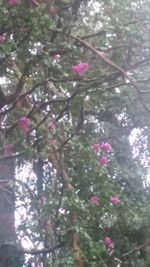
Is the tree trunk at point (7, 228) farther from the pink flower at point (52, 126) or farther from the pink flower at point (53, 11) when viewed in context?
the pink flower at point (53, 11)

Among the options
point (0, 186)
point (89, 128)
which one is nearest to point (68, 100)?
point (0, 186)

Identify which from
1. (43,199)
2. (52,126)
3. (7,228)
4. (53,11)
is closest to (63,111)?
(52,126)

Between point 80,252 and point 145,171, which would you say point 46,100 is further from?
point 145,171

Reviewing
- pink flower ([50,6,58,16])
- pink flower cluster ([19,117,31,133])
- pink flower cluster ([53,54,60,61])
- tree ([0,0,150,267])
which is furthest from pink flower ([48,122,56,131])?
pink flower ([50,6,58,16])

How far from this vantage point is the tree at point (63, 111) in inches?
119

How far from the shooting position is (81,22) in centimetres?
358

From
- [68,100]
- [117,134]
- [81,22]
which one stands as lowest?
[68,100]

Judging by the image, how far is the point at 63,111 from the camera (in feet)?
11.7

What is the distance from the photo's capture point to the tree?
301 centimetres

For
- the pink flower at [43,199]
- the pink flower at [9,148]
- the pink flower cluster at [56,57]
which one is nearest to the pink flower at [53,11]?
the pink flower cluster at [56,57]

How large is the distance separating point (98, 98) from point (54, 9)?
55.7 inches

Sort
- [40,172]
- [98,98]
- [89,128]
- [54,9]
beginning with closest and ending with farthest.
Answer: [54,9], [98,98], [40,172], [89,128]

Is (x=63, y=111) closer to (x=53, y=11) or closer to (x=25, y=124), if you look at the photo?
(x=25, y=124)

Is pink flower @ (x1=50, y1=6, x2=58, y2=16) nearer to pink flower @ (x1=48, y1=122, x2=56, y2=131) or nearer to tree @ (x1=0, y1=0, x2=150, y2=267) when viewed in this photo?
tree @ (x1=0, y1=0, x2=150, y2=267)
